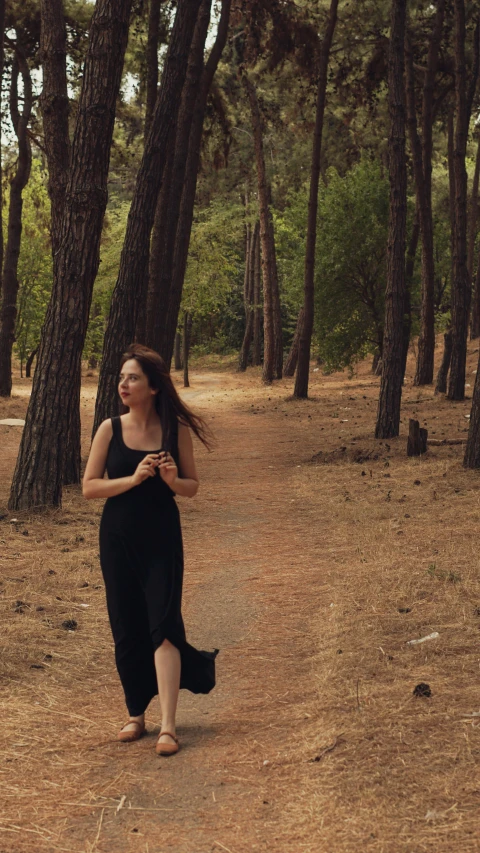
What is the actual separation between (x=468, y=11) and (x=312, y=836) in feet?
85.5

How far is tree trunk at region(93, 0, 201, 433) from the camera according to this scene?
14.9m

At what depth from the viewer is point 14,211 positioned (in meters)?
28.3

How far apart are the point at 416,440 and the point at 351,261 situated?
731 inches

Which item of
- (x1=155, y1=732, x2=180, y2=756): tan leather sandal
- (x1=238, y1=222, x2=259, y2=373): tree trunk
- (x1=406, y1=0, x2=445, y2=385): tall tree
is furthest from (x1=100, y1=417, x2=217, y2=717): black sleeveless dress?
(x1=238, y1=222, x2=259, y2=373): tree trunk

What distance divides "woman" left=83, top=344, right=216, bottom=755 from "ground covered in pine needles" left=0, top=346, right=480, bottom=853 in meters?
0.33

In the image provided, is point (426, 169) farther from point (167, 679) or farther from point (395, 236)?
point (167, 679)

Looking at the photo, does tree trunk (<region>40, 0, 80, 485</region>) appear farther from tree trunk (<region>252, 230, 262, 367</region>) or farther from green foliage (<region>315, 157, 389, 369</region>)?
tree trunk (<region>252, 230, 262, 367</region>)

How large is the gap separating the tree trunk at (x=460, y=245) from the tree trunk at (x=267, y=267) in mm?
11785

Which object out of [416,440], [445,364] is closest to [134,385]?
[416,440]

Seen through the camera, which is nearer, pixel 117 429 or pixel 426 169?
pixel 117 429

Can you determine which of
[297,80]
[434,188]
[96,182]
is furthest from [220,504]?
[434,188]

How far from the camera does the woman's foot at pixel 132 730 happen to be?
17.6ft

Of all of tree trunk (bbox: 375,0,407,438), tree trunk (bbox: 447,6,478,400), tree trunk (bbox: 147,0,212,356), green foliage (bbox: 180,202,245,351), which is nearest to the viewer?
tree trunk (bbox: 375,0,407,438)

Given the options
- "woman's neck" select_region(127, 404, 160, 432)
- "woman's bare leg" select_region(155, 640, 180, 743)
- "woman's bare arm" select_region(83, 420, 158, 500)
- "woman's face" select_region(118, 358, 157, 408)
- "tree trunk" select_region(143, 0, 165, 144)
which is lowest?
"woman's bare leg" select_region(155, 640, 180, 743)
